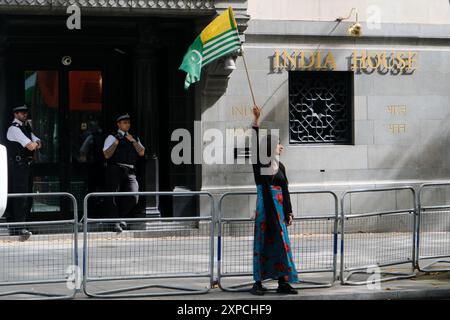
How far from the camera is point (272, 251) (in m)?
10.0

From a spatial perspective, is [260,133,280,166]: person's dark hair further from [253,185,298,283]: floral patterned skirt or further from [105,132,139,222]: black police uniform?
[105,132,139,222]: black police uniform

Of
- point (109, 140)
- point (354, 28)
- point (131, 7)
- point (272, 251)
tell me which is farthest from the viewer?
point (354, 28)

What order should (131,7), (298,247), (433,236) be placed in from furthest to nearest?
1. (131,7)
2. (433,236)
3. (298,247)

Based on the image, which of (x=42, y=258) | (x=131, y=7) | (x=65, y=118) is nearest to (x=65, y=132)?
(x=65, y=118)

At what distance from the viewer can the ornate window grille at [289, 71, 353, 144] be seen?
16156 millimetres

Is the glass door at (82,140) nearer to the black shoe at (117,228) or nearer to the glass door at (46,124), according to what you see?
the glass door at (46,124)

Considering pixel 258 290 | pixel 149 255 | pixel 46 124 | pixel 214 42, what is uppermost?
pixel 214 42

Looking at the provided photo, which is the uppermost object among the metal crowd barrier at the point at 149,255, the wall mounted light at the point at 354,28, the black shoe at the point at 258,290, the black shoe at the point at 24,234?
the wall mounted light at the point at 354,28

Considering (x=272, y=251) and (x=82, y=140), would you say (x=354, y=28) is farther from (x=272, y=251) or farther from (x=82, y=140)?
(x=272, y=251)

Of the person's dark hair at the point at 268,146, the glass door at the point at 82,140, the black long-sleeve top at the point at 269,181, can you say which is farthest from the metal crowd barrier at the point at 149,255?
the glass door at the point at 82,140

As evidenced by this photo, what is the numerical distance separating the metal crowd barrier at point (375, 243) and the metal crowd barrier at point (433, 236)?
17 centimetres

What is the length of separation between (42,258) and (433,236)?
517cm

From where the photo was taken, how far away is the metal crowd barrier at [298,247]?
10547mm

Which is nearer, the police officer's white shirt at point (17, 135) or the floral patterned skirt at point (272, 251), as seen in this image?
the floral patterned skirt at point (272, 251)
